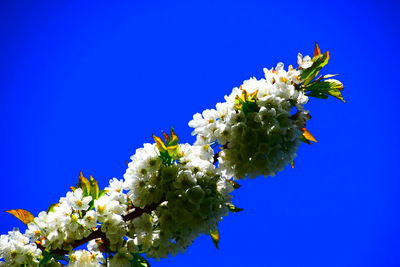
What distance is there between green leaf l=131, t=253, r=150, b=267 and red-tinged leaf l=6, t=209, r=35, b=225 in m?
0.78

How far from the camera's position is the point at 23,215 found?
253cm

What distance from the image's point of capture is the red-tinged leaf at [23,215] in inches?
99.2

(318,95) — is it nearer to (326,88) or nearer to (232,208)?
(326,88)

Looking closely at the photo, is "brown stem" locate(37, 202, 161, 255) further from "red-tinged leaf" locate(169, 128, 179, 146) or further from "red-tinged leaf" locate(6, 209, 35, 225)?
"red-tinged leaf" locate(169, 128, 179, 146)

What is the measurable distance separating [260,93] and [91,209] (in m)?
1.43

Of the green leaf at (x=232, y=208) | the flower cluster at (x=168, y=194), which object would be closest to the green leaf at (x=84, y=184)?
the flower cluster at (x=168, y=194)

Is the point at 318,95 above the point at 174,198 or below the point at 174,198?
above

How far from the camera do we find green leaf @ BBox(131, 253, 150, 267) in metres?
2.44

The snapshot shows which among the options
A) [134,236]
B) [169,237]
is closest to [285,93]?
[169,237]

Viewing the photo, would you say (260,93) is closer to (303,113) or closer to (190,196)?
(303,113)

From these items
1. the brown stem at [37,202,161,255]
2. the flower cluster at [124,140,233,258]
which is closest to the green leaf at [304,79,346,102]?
the flower cluster at [124,140,233,258]

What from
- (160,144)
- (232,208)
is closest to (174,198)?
(160,144)

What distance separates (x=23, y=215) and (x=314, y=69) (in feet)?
7.99

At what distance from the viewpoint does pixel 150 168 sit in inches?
91.4
